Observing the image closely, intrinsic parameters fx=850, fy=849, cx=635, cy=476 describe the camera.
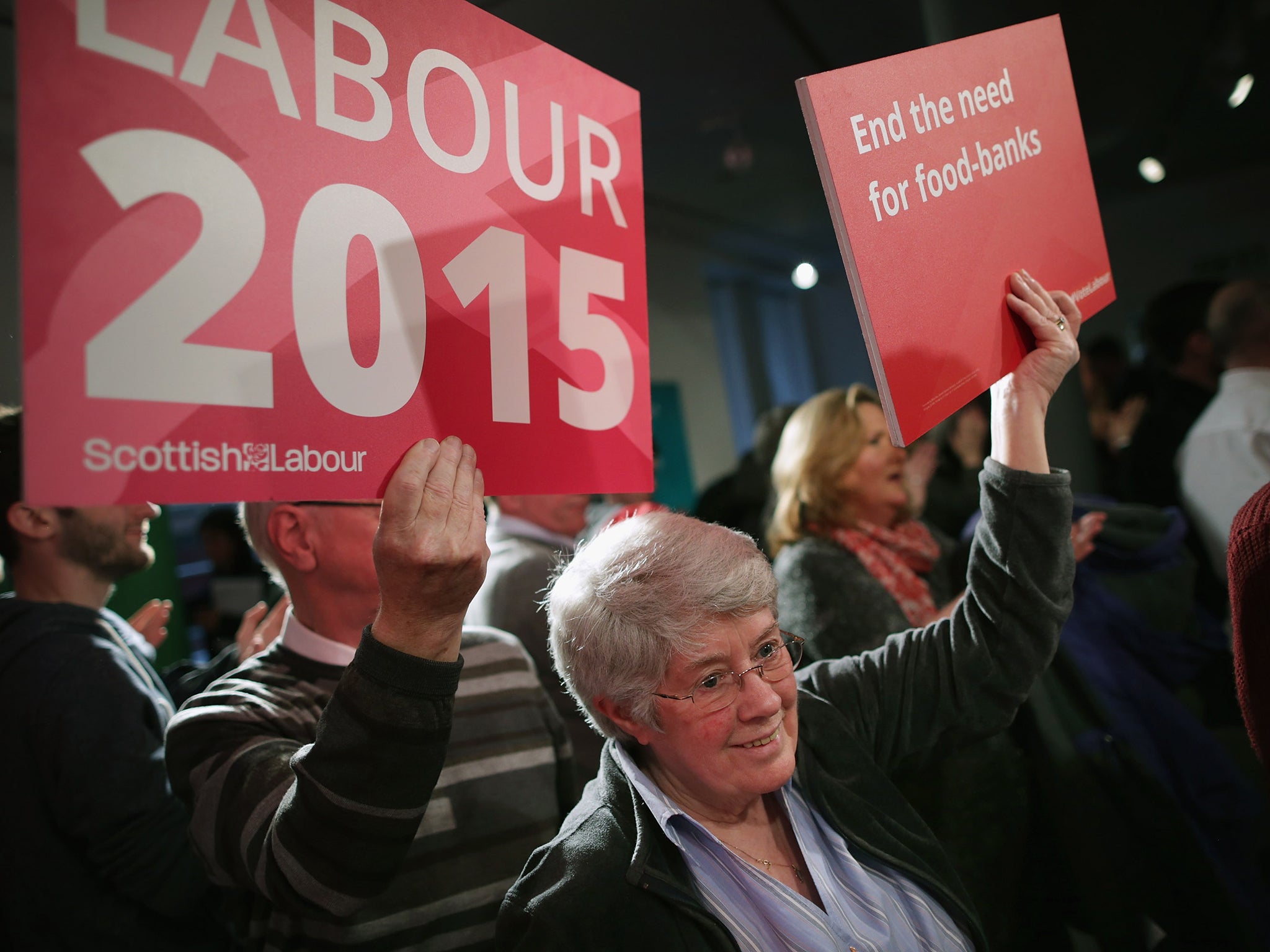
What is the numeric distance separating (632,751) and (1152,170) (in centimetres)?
593

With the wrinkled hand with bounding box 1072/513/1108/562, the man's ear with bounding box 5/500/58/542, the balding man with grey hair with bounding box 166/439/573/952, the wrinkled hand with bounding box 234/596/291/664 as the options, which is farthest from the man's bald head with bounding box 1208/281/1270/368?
the man's ear with bounding box 5/500/58/542

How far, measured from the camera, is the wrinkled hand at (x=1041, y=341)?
49.0 inches

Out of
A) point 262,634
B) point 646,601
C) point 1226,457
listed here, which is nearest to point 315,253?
point 646,601

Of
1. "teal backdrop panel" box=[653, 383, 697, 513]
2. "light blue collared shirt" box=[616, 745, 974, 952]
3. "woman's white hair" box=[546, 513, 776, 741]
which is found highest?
"teal backdrop panel" box=[653, 383, 697, 513]

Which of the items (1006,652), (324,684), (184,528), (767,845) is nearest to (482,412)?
(324,684)

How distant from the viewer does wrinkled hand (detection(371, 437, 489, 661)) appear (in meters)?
0.86

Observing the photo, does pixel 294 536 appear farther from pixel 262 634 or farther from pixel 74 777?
pixel 262 634

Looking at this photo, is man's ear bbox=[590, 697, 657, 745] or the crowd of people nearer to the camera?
the crowd of people

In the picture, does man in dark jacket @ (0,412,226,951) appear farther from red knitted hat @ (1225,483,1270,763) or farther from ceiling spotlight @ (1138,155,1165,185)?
ceiling spotlight @ (1138,155,1165,185)

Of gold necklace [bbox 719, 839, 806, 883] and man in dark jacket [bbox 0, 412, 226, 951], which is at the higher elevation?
man in dark jacket [bbox 0, 412, 226, 951]

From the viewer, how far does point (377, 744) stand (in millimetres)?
872

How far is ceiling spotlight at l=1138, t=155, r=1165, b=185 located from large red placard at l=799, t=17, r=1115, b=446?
487 cm

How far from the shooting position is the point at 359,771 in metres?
0.87

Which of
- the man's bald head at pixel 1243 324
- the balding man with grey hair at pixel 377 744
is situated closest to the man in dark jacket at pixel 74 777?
the balding man with grey hair at pixel 377 744
